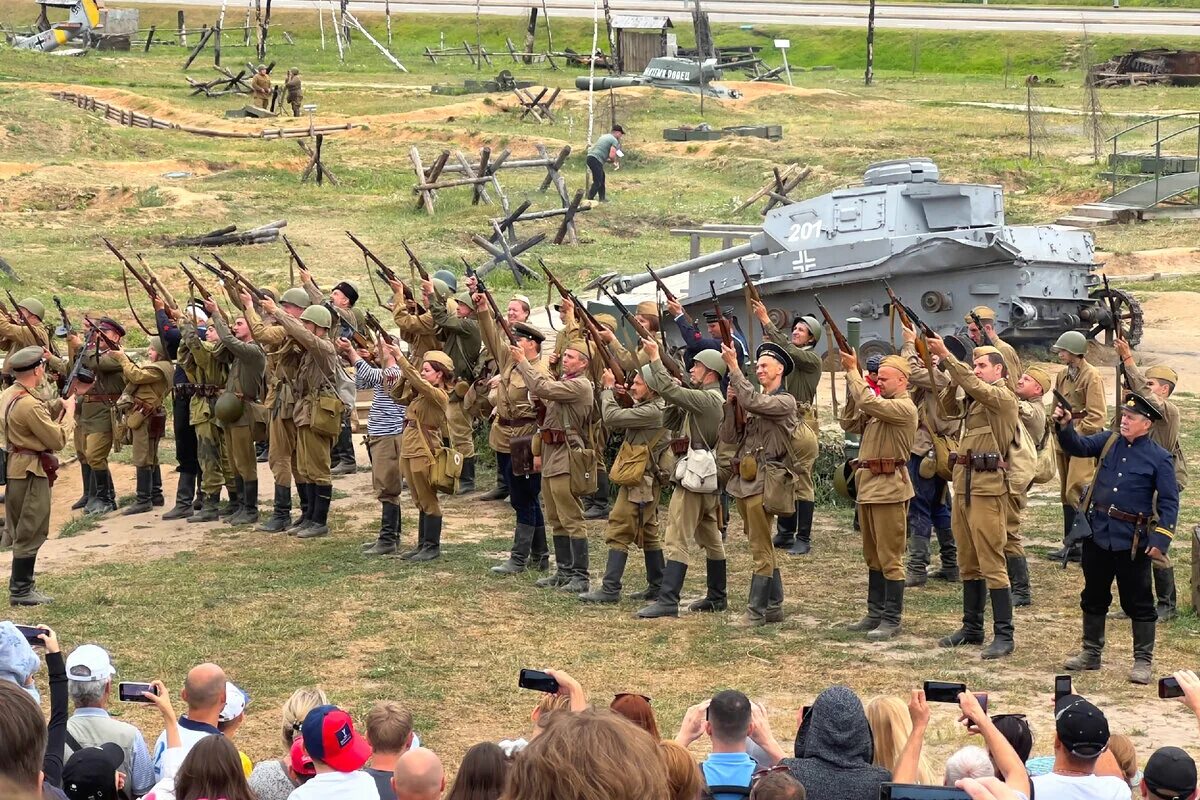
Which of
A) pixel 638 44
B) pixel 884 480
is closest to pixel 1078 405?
pixel 884 480

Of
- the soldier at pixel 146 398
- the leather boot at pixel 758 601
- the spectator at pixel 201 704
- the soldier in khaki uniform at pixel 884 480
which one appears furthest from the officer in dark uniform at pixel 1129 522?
the soldier at pixel 146 398

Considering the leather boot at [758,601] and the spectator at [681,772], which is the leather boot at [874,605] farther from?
the spectator at [681,772]

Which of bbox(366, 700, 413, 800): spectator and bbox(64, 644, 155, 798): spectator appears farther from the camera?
bbox(64, 644, 155, 798): spectator

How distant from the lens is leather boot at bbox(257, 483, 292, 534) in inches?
577

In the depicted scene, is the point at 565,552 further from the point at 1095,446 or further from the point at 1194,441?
the point at 1194,441

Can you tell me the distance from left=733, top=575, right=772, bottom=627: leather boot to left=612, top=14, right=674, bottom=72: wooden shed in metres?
41.7

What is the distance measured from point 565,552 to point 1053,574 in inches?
140

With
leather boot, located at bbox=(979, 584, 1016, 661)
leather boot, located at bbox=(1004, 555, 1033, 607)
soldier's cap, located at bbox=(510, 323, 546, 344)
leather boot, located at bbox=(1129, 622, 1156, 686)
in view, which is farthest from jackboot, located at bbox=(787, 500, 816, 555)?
leather boot, located at bbox=(1129, 622, 1156, 686)

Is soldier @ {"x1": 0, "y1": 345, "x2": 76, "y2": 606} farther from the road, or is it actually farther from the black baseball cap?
the road

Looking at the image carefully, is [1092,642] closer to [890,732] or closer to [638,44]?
[890,732]

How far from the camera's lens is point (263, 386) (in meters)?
14.7

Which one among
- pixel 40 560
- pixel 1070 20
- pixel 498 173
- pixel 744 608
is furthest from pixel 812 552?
pixel 1070 20

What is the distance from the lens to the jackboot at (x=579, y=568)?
497 inches

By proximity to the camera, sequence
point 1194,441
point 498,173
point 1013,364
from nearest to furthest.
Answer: point 1013,364, point 1194,441, point 498,173
